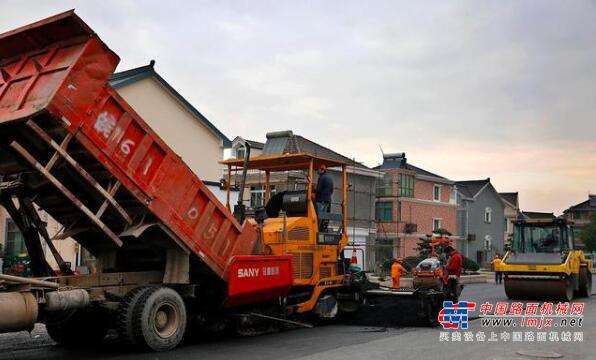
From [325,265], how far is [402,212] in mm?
35416

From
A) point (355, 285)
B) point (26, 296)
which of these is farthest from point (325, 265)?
point (26, 296)

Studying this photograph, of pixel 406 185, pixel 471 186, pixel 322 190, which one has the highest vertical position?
pixel 471 186

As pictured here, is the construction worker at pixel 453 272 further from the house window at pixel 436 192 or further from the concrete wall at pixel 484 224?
the concrete wall at pixel 484 224

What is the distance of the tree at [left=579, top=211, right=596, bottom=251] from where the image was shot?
65000mm

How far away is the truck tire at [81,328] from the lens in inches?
378

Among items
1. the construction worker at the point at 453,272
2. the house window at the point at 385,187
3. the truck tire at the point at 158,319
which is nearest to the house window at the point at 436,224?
the house window at the point at 385,187

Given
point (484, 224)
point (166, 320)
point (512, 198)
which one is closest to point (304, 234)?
point (166, 320)

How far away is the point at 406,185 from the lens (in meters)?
46.4

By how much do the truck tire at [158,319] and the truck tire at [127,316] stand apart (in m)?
0.04

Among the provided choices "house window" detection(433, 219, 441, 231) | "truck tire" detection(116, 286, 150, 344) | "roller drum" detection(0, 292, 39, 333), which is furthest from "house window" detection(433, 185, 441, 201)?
"roller drum" detection(0, 292, 39, 333)

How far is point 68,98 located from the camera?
7.45 meters

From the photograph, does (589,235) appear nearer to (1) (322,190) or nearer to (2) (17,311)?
(1) (322,190)

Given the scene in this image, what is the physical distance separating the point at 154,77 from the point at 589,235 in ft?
171

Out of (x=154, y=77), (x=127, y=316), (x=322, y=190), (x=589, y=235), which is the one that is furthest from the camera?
(x=589, y=235)
